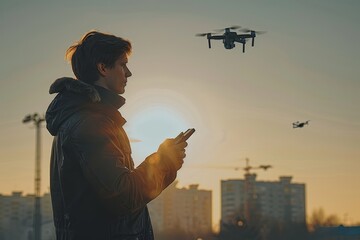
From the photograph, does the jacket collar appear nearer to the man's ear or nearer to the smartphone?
the man's ear

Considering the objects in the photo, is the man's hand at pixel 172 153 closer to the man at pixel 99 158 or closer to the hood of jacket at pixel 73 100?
the man at pixel 99 158

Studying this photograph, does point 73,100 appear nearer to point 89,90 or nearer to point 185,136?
point 89,90

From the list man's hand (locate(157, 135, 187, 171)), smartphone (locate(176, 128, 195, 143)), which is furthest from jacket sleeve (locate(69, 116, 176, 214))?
smartphone (locate(176, 128, 195, 143))

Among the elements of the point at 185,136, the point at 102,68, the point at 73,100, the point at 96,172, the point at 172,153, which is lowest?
the point at 96,172

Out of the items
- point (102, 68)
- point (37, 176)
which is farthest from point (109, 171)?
point (37, 176)

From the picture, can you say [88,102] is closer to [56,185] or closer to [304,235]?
[56,185]
